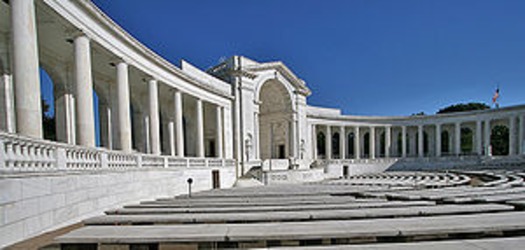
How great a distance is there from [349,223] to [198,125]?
24.7 meters

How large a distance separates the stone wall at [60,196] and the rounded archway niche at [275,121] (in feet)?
99.8

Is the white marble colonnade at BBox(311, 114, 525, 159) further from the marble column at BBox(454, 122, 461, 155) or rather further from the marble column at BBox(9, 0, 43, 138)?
the marble column at BBox(9, 0, 43, 138)

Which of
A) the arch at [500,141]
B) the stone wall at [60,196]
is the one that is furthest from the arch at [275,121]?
the arch at [500,141]

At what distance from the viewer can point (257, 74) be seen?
118ft

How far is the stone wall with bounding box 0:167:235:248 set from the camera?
5.77 meters

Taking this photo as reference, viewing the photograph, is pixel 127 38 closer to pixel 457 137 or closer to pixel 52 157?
pixel 52 157

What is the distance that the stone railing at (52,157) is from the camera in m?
5.99

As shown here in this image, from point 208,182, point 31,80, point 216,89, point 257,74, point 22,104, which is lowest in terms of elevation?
point 208,182

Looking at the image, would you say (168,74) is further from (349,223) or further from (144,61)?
(349,223)

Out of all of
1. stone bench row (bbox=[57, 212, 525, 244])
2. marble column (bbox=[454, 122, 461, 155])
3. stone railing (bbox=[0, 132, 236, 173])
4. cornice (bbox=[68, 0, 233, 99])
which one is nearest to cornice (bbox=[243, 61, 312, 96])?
cornice (bbox=[68, 0, 233, 99])

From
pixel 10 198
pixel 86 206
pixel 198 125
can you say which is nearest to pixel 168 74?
pixel 198 125

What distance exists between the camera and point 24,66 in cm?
988

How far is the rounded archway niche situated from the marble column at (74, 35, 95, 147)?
28.6 m

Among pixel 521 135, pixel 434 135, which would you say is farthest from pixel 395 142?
pixel 521 135
